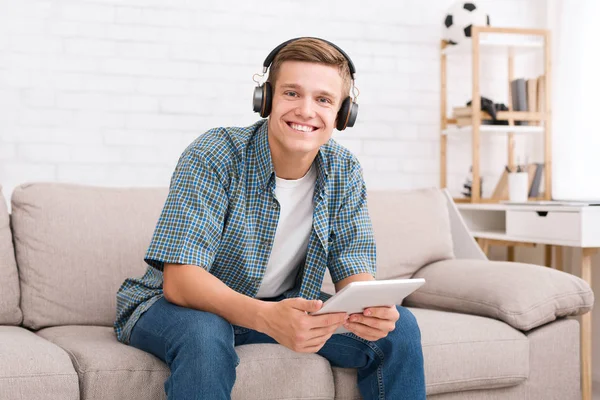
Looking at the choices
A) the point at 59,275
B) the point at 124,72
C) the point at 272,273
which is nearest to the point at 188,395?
the point at 272,273

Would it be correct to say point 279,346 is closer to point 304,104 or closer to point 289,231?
point 289,231

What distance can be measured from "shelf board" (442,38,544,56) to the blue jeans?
2.13m

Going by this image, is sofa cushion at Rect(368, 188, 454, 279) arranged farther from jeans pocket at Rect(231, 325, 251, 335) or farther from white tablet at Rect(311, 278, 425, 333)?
white tablet at Rect(311, 278, 425, 333)

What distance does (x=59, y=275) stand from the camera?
206cm

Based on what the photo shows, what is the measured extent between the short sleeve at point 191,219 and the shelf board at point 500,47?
224 cm

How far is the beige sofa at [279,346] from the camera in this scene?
173 cm

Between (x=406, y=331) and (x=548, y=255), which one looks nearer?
(x=406, y=331)

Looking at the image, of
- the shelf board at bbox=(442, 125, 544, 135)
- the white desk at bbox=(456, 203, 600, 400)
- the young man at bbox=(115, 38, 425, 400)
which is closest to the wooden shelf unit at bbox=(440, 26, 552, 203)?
the shelf board at bbox=(442, 125, 544, 135)

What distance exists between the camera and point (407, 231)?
2498 mm

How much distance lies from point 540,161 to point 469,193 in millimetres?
455

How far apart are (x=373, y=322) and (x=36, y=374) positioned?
703 millimetres

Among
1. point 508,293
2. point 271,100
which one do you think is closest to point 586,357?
point 508,293

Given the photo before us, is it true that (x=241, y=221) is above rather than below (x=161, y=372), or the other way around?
above

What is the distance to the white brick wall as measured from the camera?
10.5 feet
